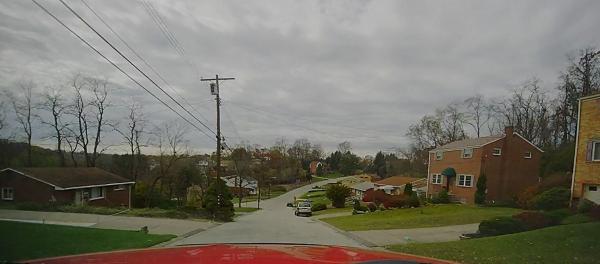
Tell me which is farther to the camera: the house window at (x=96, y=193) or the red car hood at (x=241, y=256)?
the house window at (x=96, y=193)

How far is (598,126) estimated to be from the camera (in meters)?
23.4

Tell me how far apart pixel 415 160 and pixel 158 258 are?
9200cm

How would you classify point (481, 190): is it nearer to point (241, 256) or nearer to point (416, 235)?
point (416, 235)

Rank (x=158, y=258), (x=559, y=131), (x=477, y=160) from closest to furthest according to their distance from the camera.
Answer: (x=158, y=258) → (x=477, y=160) → (x=559, y=131)

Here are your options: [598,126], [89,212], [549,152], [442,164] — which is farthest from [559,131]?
[89,212]

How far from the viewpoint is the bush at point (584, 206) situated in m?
21.4

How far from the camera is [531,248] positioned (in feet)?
44.5

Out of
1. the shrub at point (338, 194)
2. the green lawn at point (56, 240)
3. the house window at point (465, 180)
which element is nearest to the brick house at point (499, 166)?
the house window at point (465, 180)

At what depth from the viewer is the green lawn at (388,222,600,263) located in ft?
39.5

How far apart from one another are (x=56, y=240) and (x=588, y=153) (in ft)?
81.5

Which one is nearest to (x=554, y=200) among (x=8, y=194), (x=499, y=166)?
(x=499, y=166)

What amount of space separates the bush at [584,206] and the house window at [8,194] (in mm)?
23166

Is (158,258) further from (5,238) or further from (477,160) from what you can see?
(477,160)

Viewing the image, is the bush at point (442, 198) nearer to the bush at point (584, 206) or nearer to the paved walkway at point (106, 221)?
the bush at point (584, 206)
